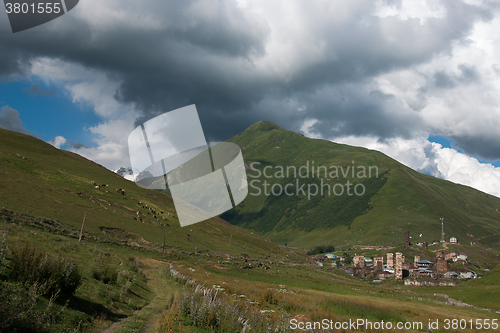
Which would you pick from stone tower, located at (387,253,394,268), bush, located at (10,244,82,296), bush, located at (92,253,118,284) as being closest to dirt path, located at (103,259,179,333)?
bush, located at (10,244,82,296)

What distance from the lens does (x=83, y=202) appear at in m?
76.9

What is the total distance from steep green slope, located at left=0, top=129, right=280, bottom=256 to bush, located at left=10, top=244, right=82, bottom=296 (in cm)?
3476

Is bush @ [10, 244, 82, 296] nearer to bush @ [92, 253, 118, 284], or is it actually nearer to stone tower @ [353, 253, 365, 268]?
bush @ [92, 253, 118, 284]

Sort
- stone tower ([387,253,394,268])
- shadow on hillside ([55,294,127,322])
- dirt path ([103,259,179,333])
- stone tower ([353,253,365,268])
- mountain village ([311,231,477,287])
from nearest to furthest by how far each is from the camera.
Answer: shadow on hillside ([55,294,127,322])
dirt path ([103,259,179,333])
mountain village ([311,231,477,287])
stone tower ([353,253,365,268])
stone tower ([387,253,394,268])

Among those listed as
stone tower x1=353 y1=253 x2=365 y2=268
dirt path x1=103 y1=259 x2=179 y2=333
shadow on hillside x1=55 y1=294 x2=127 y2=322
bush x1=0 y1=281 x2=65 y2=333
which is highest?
bush x1=0 y1=281 x2=65 y2=333

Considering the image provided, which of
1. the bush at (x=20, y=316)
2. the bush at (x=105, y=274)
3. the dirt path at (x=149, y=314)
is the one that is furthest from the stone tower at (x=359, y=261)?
the bush at (x=20, y=316)

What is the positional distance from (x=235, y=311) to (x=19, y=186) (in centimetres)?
7174

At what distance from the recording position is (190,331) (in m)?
11.7

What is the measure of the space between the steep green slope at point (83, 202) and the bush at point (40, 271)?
1369 inches

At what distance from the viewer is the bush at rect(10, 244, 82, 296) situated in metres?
11.2

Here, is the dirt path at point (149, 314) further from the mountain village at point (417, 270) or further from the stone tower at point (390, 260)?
the stone tower at point (390, 260)

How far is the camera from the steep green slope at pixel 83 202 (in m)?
60.4

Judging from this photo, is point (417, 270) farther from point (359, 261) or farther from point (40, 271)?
point (40, 271)

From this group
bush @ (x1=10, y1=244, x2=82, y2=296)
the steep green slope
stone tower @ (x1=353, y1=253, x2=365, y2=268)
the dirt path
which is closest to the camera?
bush @ (x1=10, y1=244, x2=82, y2=296)
